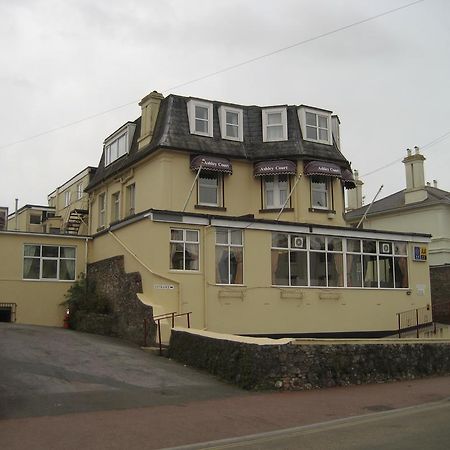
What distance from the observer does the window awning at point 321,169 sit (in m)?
28.5

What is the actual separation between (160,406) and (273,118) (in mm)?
20287

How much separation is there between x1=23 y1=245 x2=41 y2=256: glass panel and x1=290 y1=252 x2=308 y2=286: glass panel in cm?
1154

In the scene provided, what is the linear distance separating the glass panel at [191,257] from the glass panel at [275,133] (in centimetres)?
952

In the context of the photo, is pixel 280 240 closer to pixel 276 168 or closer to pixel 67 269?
pixel 276 168

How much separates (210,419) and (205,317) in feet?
34.4

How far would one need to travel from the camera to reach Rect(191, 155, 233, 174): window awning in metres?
27.1

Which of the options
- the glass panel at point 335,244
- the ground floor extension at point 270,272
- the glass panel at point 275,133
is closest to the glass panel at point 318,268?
the ground floor extension at point 270,272

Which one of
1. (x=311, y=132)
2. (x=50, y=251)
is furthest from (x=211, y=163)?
(x=50, y=251)

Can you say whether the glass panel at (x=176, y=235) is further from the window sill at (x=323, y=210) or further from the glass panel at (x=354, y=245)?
the window sill at (x=323, y=210)

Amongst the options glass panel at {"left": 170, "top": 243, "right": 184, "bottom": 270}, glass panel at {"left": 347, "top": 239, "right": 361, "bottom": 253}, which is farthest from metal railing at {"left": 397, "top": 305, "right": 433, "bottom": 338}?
glass panel at {"left": 170, "top": 243, "right": 184, "bottom": 270}

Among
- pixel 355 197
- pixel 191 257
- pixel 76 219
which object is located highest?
pixel 355 197

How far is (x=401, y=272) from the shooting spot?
27.2m

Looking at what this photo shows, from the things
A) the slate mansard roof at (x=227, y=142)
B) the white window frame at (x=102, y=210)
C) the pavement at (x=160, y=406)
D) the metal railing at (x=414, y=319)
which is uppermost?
the slate mansard roof at (x=227, y=142)

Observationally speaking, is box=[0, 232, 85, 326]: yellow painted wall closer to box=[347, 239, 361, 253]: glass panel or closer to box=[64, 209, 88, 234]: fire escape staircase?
box=[64, 209, 88, 234]: fire escape staircase
